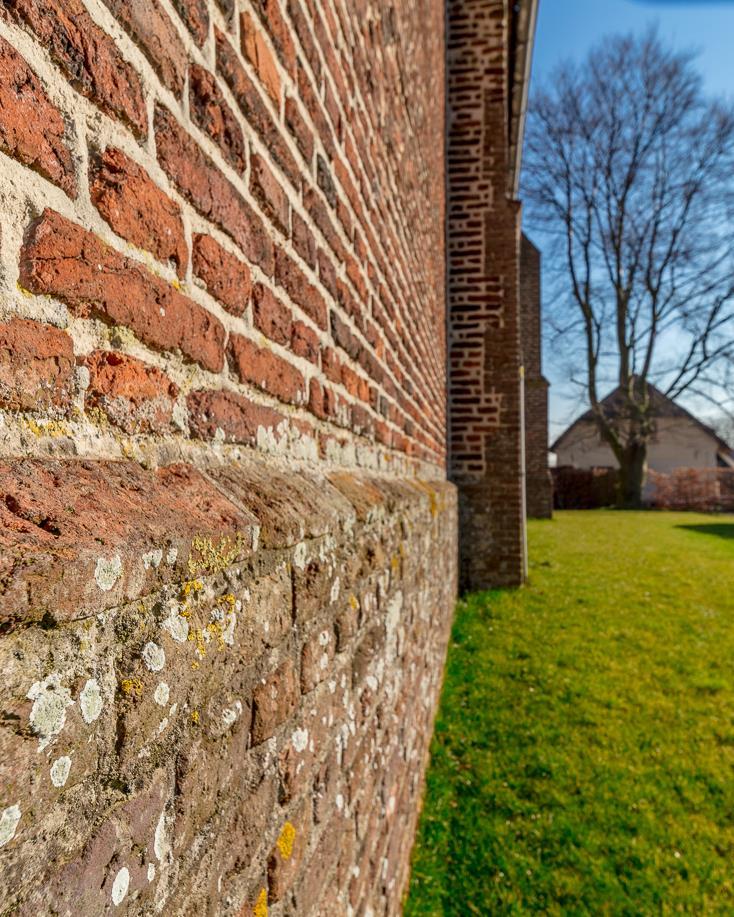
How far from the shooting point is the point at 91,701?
63 centimetres

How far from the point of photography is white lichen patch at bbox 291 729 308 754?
1.24 metres

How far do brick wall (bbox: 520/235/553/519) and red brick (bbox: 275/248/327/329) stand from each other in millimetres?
15380

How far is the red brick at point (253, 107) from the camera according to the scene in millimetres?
1082

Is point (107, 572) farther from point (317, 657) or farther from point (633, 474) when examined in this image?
point (633, 474)

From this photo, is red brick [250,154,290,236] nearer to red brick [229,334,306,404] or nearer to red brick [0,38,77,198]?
red brick [229,334,306,404]

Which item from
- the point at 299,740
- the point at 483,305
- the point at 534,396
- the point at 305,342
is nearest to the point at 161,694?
the point at 299,740

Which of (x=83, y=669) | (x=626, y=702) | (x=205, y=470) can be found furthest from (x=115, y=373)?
(x=626, y=702)

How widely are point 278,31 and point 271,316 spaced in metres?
0.58

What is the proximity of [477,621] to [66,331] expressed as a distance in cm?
615

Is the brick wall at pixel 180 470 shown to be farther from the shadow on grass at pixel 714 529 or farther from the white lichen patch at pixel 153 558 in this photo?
the shadow on grass at pixel 714 529

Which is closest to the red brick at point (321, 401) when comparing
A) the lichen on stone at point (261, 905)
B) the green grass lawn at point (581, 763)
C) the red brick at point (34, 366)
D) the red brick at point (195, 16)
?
the red brick at point (195, 16)

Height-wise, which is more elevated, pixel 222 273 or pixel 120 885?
pixel 222 273

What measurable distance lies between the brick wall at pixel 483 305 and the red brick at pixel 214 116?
640cm

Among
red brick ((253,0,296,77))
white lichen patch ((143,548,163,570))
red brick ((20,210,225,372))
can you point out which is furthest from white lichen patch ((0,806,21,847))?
red brick ((253,0,296,77))
